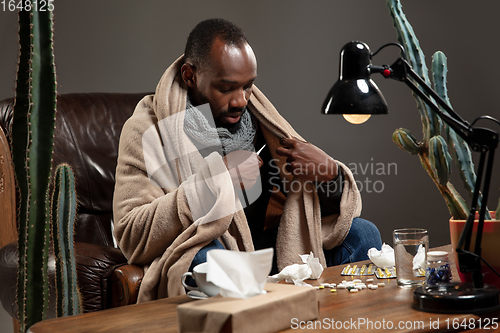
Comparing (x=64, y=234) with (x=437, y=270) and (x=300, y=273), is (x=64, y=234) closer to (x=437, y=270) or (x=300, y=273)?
(x=300, y=273)

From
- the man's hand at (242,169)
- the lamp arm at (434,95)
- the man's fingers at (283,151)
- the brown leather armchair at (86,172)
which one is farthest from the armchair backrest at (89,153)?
the lamp arm at (434,95)

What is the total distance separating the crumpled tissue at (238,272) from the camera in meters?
0.73

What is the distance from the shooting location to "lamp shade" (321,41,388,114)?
893mm

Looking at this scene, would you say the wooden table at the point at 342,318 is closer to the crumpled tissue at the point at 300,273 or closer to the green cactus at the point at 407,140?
the crumpled tissue at the point at 300,273

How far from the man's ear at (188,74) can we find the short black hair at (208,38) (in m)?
0.02

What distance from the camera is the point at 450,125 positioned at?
2.76ft

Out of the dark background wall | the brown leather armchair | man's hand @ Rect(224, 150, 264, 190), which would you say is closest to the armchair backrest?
the brown leather armchair

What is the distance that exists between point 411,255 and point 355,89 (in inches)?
14.1

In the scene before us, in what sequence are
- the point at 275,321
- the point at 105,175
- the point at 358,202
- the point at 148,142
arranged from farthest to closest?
the point at 105,175, the point at 358,202, the point at 148,142, the point at 275,321

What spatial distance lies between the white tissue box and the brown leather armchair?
2.20ft

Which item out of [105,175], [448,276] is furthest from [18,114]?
[105,175]

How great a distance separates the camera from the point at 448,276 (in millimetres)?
922

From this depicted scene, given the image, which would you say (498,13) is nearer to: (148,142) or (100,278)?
(148,142)

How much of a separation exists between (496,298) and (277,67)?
2.14 m
